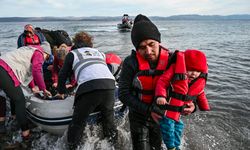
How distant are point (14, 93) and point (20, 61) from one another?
0.50 m

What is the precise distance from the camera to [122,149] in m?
4.45

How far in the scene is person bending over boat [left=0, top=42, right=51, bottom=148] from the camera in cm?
411

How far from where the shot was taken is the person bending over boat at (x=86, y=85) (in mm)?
3484

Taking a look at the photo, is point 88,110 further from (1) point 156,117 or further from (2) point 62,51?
(2) point 62,51

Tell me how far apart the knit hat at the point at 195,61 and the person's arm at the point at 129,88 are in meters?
0.51

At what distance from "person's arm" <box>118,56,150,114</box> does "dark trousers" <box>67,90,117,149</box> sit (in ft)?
2.74

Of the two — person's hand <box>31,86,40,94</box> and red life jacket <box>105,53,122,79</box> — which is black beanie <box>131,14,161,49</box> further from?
person's hand <box>31,86,40,94</box>

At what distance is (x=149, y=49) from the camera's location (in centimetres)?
258

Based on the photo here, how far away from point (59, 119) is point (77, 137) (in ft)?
2.48

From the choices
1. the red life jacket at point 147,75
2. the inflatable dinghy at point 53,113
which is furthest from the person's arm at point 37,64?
the red life jacket at point 147,75

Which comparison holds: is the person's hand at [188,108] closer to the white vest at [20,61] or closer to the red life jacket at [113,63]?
the red life jacket at [113,63]

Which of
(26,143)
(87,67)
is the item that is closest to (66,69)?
(87,67)

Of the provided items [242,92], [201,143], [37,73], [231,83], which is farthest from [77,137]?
[231,83]

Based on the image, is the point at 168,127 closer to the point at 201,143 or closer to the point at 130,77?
the point at 130,77
